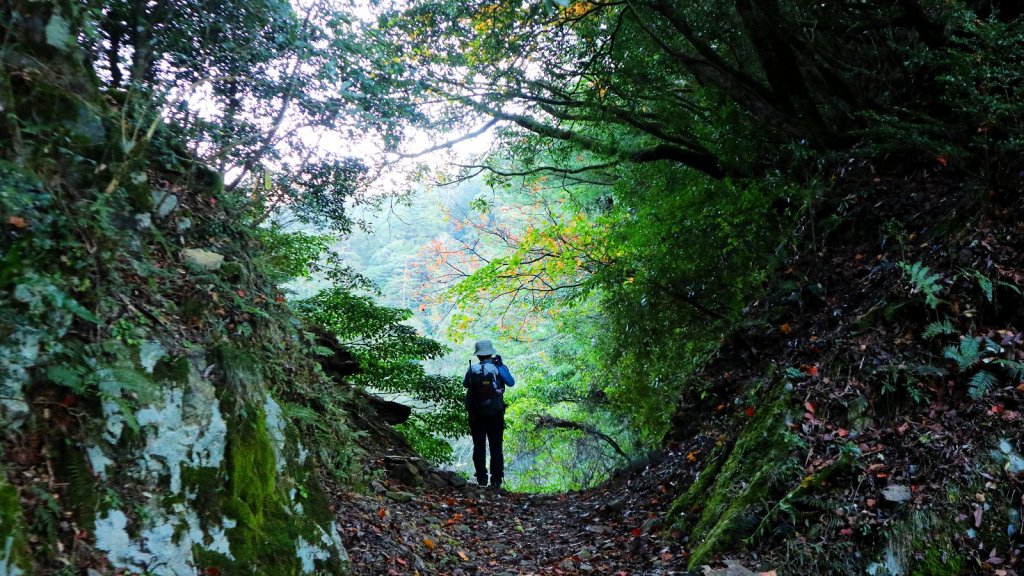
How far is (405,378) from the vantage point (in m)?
11.1

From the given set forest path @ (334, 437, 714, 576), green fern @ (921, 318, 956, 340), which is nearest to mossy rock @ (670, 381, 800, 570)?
forest path @ (334, 437, 714, 576)

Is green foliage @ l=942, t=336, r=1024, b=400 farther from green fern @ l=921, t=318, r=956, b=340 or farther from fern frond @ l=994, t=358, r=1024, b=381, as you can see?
green fern @ l=921, t=318, r=956, b=340

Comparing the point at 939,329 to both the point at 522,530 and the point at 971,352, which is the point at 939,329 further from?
the point at 522,530

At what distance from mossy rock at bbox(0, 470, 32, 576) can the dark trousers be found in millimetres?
6792

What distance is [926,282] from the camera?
4.59m

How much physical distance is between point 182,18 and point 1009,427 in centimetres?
728

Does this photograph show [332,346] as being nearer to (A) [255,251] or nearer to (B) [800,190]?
(A) [255,251]

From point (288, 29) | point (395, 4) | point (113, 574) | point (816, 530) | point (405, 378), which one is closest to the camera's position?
point (113, 574)

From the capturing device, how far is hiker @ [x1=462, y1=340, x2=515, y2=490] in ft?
29.2

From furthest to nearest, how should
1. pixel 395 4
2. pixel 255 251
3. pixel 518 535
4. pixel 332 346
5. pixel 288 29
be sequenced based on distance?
1. pixel 332 346
2. pixel 395 4
3. pixel 518 535
4. pixel 288 29
5. pixel 255 251

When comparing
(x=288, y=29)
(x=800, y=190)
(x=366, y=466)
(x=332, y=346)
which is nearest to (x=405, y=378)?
(x=332, y=346)

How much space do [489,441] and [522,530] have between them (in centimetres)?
205

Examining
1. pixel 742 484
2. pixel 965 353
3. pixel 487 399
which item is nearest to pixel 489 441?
pixel 487 399

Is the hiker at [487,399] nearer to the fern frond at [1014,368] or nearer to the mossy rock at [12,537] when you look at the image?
the fern frond at [1014,368]
